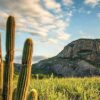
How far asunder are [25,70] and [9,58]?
0.76 feet

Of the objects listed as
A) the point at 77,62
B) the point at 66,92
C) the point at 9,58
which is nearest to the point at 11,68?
the point at 9,58

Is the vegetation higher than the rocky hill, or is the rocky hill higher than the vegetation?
the rocky hill

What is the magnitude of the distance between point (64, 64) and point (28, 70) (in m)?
122

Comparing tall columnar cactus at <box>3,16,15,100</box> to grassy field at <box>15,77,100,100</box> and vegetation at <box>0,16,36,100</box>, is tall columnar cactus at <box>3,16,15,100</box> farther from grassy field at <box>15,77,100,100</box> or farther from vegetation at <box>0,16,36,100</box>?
grassy field at <box>15,77,100,100</box>

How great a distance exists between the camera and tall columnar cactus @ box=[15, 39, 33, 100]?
379 centimetres

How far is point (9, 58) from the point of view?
3.75 meters

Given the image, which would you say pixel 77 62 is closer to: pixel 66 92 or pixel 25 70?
pixel 66 92

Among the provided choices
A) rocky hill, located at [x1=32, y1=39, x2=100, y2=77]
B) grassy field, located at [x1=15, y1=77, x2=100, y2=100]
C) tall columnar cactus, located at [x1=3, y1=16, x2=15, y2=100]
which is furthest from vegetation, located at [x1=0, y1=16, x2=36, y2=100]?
rocky hill, located at [x1=32, y1=39, x2=100, y2=77]

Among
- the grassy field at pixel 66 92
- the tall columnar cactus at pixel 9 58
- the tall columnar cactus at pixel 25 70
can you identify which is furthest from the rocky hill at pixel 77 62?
the tall columnar cactus at pixel 9 58

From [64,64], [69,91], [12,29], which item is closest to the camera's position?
[12,29]

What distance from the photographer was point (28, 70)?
3812 millimetres

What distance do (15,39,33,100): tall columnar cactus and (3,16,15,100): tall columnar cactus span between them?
129 mm

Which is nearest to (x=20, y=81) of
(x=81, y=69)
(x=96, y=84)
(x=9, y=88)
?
(x=9, y=88)

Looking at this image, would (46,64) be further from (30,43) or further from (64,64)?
(30,43)
